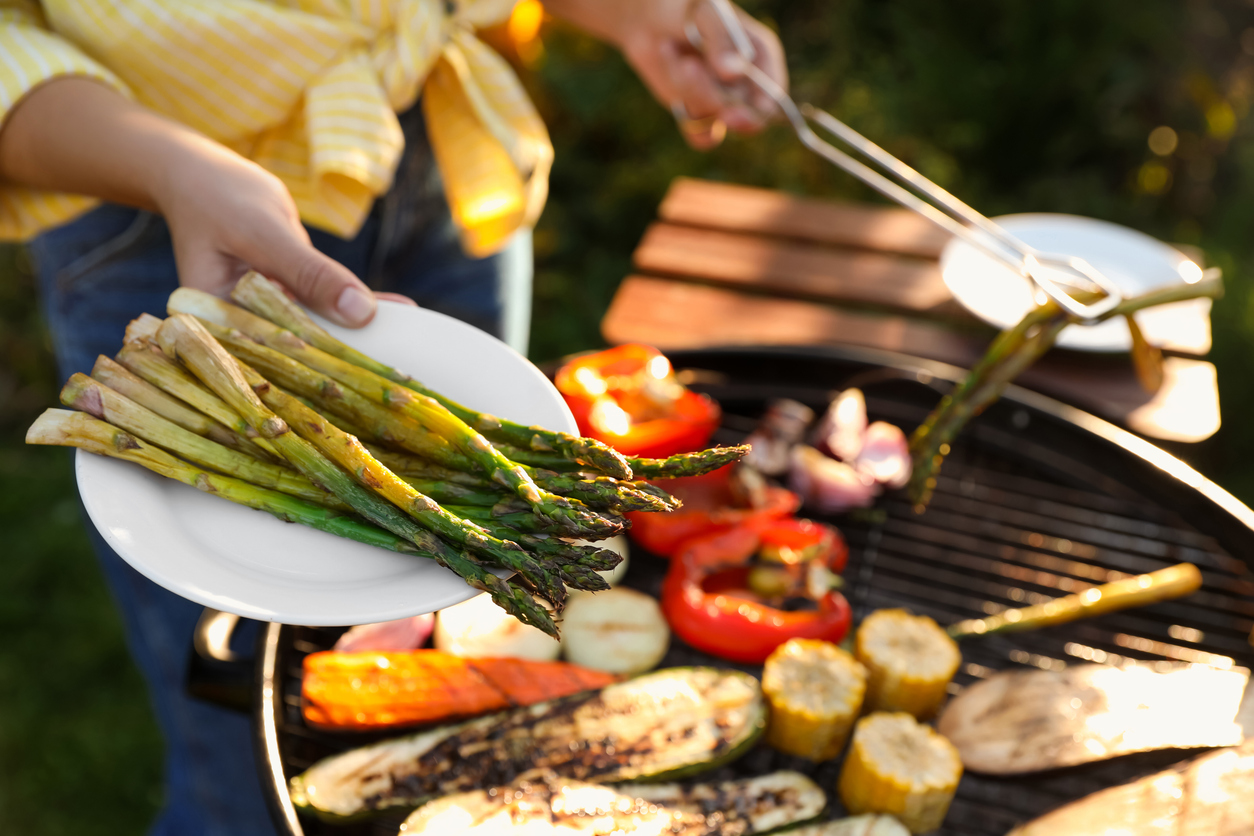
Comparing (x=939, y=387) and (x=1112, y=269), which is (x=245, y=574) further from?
(x=1112, y=269)

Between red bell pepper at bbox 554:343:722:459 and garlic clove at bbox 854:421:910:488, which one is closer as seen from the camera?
red bell pepper at bbox 554:343:722:459

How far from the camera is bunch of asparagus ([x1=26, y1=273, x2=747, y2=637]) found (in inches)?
68.5

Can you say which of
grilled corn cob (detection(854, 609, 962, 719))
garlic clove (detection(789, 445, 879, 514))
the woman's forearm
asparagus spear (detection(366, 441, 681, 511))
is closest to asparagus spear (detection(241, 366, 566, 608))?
asparagus spear (detection(366, 441, 681, 511))

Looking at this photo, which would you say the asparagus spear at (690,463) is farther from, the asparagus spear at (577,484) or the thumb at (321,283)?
the thumb at (321,283)

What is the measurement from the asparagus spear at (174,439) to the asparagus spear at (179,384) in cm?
5

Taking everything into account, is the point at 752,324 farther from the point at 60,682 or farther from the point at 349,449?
the point at 60,682

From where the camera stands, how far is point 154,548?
1624 mm

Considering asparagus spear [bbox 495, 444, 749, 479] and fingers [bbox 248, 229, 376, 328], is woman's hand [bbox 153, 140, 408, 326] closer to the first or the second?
fingers [bbox 248, 229, 376, 328]

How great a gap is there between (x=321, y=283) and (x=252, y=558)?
633 mm

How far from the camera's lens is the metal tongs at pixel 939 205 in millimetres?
2361

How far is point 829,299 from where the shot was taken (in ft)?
12.7

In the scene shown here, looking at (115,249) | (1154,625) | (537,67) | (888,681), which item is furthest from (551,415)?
(537,67)

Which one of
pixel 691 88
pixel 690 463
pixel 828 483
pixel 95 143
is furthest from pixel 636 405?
pixel 95 143

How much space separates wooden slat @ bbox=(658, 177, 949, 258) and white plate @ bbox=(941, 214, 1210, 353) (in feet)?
1.19
